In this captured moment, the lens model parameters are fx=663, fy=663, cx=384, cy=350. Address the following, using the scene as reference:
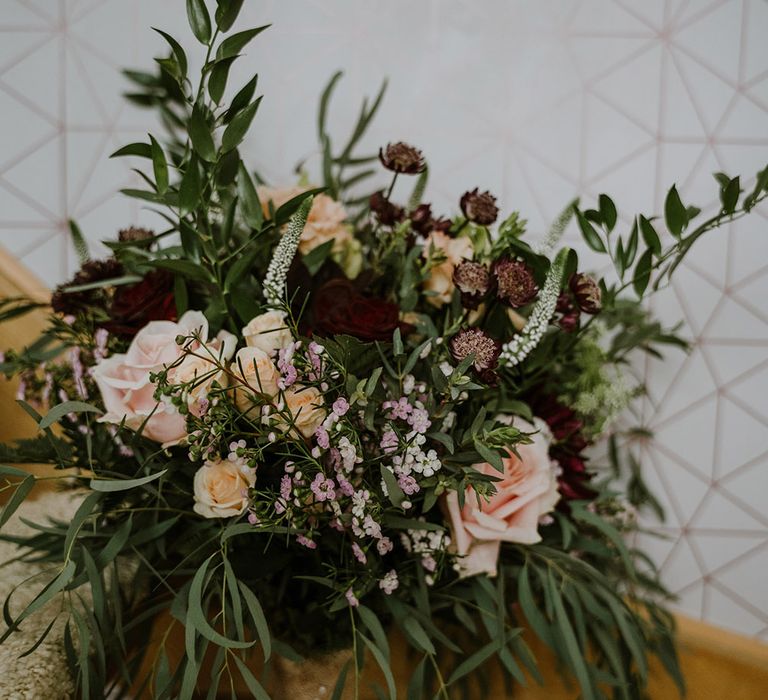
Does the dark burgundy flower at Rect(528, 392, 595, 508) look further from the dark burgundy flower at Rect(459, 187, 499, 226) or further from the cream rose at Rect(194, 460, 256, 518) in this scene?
the cream rose at Rect(194, 460, 256, 518)

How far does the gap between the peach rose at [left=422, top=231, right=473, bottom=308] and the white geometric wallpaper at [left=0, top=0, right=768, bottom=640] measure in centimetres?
24

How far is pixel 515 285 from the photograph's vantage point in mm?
643

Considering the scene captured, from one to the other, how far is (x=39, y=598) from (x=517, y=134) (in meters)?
0.83

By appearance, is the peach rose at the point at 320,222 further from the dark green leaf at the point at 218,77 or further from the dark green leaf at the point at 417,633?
the dark green leaf at the point at 417,633

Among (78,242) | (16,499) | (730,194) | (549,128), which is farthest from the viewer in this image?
(549,128)

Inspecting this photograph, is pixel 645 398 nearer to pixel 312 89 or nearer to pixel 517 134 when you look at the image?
pixel 517 134

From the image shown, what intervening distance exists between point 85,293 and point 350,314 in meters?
0.33

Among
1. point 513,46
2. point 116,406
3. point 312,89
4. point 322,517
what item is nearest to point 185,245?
point 116,406

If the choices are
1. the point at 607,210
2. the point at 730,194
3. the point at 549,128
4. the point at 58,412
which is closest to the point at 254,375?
the point at 58,412

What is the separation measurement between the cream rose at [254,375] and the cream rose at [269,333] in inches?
0.5

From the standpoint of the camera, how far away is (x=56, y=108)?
1023 millimetres

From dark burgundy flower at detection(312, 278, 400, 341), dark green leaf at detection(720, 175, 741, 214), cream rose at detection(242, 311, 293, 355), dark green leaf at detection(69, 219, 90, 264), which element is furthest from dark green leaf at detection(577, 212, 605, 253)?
dark green leaf at detection(69, 219, 90, 264)

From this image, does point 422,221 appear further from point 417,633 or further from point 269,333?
point 417,633

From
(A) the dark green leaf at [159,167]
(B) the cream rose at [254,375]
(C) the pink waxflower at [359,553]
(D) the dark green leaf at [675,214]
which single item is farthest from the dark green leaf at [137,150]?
(D) the dark green leaf at [675,214]
